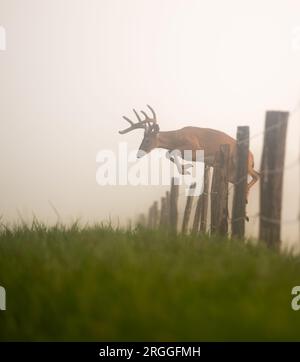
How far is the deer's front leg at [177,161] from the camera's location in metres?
8.13

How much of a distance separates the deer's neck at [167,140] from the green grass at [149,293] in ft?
16.7

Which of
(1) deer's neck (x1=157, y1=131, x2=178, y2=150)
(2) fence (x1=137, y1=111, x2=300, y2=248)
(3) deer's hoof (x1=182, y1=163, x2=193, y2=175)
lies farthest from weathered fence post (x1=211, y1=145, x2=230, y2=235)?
(1) deer's neck (x1=157, y1=131, x2=178, y2=150)

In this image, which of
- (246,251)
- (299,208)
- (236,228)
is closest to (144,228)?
(236,228)

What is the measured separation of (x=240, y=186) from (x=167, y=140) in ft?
14.0

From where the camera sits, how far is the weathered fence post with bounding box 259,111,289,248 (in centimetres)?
388

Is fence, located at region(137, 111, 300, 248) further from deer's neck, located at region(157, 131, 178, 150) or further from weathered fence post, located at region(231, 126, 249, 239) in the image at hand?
deer's neck, located at region(157, 131, 178, 150)

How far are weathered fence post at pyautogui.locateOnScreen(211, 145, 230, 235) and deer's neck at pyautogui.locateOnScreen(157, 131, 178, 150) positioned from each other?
317 cm

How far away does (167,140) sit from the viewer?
8.89m

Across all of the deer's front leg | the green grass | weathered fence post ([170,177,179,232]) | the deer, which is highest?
the deer

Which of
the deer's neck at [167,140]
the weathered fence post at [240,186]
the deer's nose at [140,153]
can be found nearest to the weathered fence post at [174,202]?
the deer's neck at [167,140]

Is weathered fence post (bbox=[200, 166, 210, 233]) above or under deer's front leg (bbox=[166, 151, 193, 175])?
under

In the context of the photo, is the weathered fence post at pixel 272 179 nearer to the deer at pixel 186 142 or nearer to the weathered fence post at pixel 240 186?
the weathered fence post at pixel 240 186
